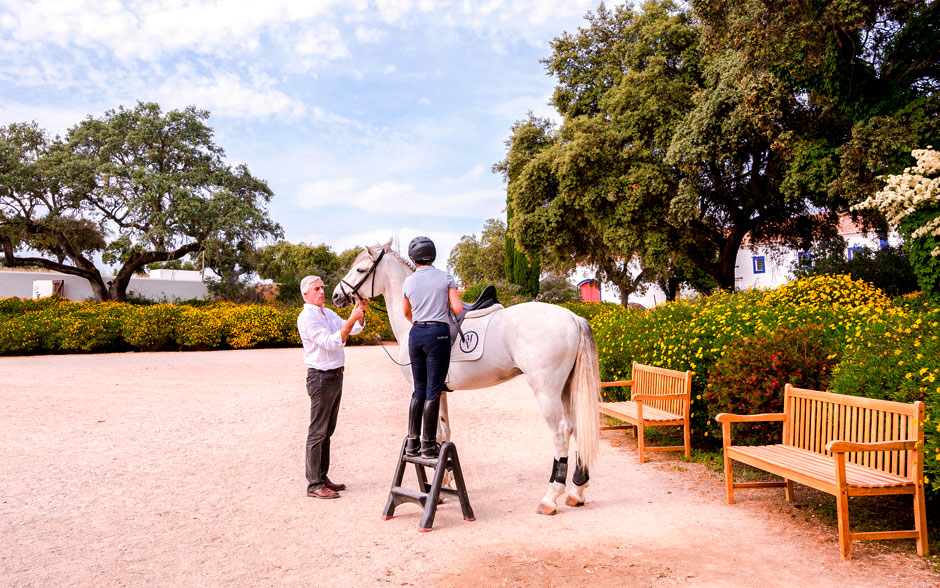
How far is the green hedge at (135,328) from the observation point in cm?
2008

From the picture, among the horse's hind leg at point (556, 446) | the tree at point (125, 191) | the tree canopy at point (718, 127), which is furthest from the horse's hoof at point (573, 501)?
the tree at point (125, 191)

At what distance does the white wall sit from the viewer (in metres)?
36.2

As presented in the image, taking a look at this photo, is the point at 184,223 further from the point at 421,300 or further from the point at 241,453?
the point at 421,300

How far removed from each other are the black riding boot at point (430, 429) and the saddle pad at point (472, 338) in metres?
0.47

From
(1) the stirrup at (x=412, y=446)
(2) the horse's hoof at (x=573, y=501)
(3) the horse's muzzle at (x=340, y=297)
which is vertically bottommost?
(2) the horse's hoof at (x=573, y=501)

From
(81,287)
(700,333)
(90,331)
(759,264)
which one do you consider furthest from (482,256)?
(700,333)

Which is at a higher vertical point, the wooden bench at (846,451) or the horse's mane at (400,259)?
the horse's mane at (400,259)

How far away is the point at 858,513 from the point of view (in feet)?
16.1

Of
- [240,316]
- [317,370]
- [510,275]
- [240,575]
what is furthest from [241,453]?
[510,275]

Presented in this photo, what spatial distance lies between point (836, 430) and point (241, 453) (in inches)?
241

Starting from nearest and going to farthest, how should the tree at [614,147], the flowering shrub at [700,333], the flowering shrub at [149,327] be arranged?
the flowering shrub at [700,333]
the flowering shrub at [149,327]
the tree at [614,147]

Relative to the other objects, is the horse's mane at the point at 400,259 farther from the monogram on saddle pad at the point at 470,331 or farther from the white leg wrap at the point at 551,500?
the white leg wrap at the point at 551,500

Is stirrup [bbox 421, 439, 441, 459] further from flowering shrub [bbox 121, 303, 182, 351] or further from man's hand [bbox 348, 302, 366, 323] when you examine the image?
flowering shrub [bbox 121, 303, 182, 351]

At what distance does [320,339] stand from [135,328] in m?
18.1
